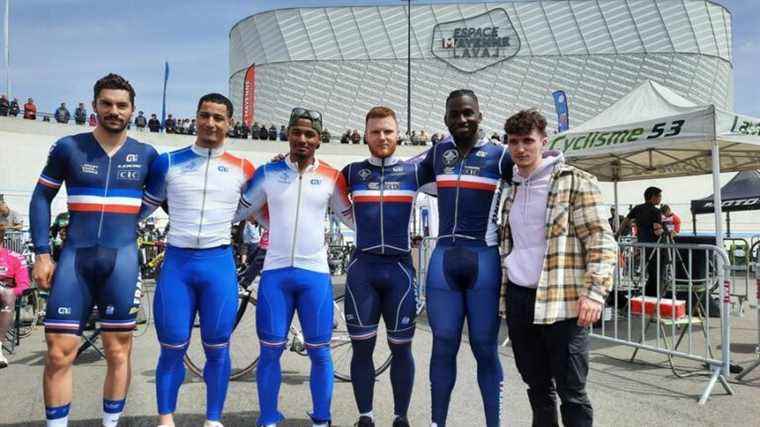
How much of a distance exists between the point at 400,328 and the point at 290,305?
0.73 m

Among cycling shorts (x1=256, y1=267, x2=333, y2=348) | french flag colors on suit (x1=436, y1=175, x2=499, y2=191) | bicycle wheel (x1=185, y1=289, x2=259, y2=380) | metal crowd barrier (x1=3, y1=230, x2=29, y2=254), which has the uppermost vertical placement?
french flag colors on suit (x1=436, y1=175, x2=499, y2=191)

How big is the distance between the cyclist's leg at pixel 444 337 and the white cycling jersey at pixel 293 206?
2.56 feet

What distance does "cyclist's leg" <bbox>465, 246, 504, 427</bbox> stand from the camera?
3.52m

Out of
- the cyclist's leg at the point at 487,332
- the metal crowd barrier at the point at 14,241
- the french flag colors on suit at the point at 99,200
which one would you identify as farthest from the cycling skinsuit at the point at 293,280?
the metal crowd barrier at the point at 14,241

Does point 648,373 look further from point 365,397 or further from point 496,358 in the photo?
point 365,397

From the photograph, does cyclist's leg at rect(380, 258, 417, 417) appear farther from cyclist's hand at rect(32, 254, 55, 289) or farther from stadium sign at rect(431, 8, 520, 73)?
stadium sign at rect(431, 8, 520, 73)

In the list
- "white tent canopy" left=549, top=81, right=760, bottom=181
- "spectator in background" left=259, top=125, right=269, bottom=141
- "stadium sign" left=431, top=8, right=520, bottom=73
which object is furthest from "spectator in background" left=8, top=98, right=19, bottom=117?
"stadium sign" left=431, top=8, right=520, bottom=73

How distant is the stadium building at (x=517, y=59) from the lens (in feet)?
181

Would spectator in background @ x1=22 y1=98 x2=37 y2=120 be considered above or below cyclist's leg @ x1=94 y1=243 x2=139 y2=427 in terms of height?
above

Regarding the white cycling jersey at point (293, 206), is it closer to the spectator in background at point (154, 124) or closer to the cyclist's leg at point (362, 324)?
the cyclist's leg at point (362, 324)

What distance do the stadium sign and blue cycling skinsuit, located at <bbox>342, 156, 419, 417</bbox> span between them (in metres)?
54.4

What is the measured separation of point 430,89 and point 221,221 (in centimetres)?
5402

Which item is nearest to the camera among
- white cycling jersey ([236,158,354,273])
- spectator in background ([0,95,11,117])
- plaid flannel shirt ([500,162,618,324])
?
plaid flannel shirt ([500,162,618,324])

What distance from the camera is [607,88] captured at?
5541 centimetres
